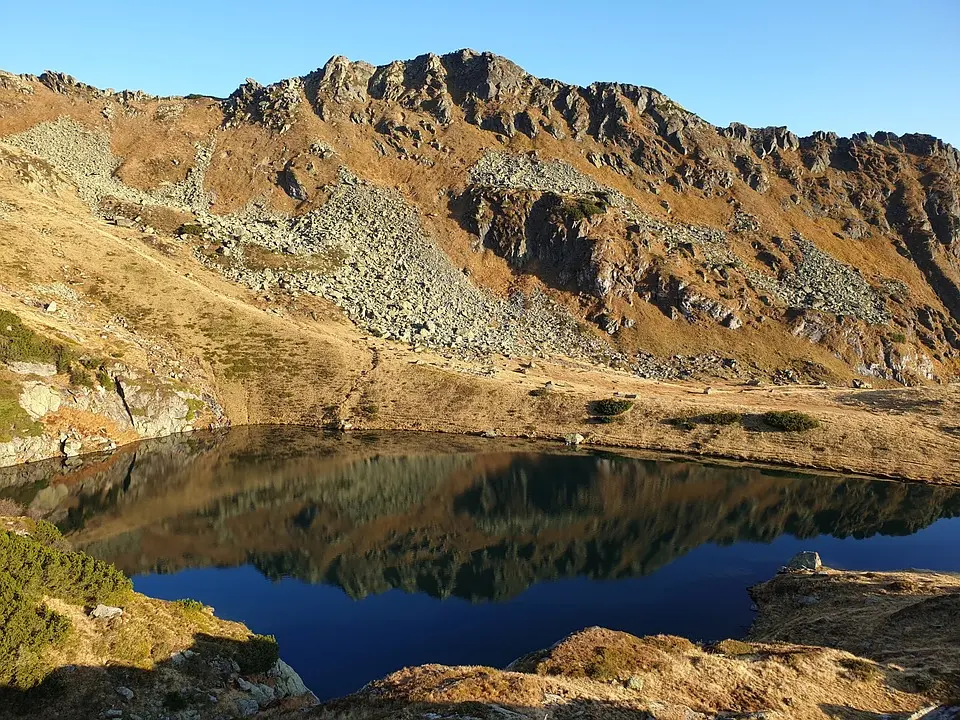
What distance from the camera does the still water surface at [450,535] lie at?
37.7 m

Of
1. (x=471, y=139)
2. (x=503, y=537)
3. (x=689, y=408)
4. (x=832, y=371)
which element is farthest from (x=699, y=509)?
(x=471, y=139)

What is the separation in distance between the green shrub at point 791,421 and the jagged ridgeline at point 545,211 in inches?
1271

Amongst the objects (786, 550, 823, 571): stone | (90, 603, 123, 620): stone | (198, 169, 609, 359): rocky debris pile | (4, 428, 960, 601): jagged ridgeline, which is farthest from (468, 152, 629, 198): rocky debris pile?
(90, 603, 123, 620): stone

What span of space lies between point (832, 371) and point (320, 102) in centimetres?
14241

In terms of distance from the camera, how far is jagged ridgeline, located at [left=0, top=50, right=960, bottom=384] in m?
124

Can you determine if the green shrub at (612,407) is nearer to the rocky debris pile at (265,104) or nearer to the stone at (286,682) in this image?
the stone at (286,682)

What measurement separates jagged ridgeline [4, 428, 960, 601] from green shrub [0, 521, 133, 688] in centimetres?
1702

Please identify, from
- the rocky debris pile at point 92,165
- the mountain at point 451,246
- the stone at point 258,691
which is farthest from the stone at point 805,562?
the rocky debris pile at point 92,165

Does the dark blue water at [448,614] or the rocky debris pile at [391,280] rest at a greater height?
the rocky debris pile at [391,280]

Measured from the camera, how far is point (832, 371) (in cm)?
12000

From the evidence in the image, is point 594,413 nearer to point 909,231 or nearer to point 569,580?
point 569,580

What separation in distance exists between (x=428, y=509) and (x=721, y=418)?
153ft

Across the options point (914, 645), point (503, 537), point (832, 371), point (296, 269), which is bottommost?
point (503, 537)

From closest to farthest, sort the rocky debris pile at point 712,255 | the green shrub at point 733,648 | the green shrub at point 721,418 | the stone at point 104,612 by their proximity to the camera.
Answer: the stone at point 104,612, the green shrub at point 733,648, the green shrub at point 721,418, the rocky debris pile at point 712,255
